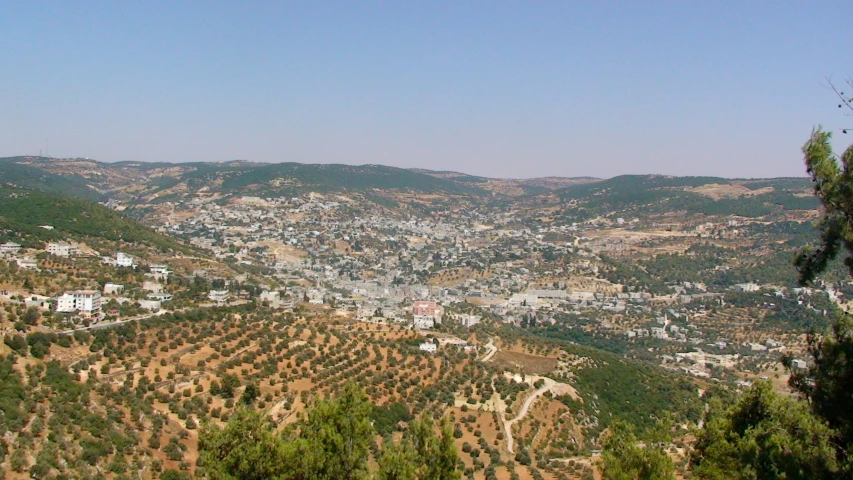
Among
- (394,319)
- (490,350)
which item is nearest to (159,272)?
(394,319)

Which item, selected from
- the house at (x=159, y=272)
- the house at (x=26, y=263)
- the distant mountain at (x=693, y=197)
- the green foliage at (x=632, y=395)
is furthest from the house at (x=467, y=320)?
the distant mountain at (x=693, y=197)

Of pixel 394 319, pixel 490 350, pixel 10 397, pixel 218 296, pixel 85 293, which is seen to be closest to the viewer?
pixel 10 397

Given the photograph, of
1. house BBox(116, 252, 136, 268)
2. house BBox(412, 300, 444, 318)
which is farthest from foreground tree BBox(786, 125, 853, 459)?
house BBox(116, 252, 136, 268)

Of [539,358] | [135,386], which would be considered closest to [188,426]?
[135,386]

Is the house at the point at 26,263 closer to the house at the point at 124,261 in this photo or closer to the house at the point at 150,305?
the house at the point at 124,261

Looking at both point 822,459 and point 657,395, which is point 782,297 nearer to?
point 657,395

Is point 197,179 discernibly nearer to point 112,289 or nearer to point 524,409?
point 112,289
